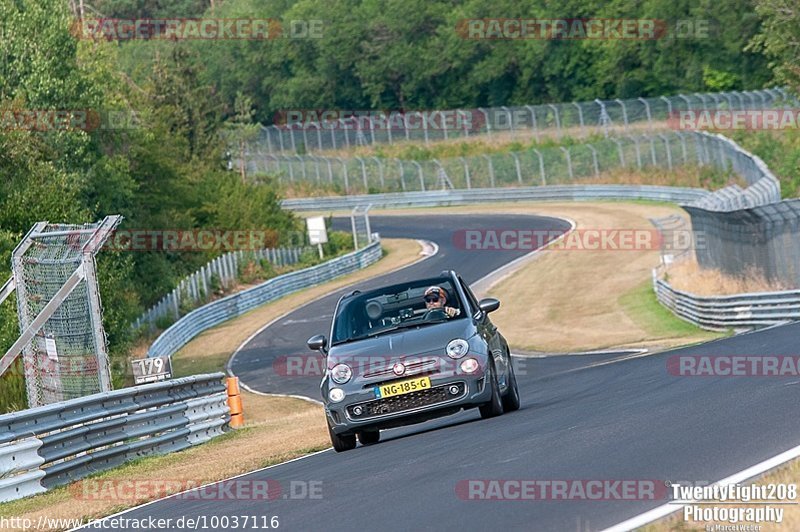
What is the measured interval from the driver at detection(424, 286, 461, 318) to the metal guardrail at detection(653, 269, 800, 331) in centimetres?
1207

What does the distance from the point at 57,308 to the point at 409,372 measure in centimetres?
499

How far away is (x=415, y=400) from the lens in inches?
508

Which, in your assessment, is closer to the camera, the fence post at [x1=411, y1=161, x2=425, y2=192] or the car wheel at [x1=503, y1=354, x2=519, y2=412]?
the car wheel at [x1=503, y1=354, x2=519, y2=412]

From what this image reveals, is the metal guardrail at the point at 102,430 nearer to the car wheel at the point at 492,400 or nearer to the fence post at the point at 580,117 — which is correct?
the car wheel at the point at 492,400

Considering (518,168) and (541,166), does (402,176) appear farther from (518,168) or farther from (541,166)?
(541,166)

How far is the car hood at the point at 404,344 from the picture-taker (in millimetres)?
12984

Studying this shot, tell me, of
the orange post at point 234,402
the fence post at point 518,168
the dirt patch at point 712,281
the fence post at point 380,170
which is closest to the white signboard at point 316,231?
the fence post at point 518,168

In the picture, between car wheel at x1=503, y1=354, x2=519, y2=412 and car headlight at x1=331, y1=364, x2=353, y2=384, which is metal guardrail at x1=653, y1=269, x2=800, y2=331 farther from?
car headlight at x1=331, y1=364, x2=353, y2=384

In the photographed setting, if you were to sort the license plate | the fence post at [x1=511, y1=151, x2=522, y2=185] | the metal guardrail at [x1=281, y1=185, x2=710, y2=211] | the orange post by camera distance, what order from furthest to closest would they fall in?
1. the fence post at [x1=511, y1=151, x2=522, y2=185]
2. the metal guardrail at [x1=281, y1=185, x2=710, y2=211]
3. the orange post
4. the license plate

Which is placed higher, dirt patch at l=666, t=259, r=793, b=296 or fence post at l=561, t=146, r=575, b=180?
fence post at l=561, t=146, r=575, b=180

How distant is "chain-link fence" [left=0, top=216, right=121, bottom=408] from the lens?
1584 centimetres

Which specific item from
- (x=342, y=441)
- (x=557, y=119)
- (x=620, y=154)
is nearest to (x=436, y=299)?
(x=342, y=441)

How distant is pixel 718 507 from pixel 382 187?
7264 centimetres

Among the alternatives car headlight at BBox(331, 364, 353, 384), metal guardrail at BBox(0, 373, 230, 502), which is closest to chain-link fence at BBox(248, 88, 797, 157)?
metal guardrail at BBox(0, 373, 230, 502)
